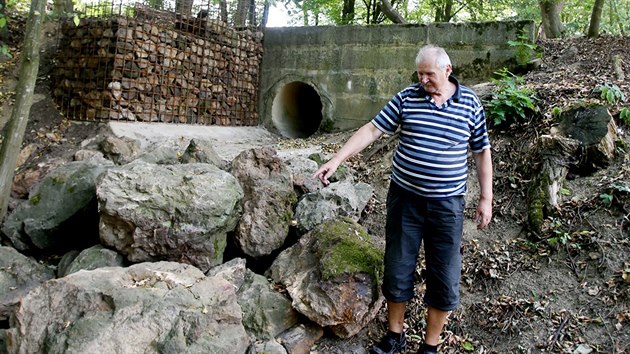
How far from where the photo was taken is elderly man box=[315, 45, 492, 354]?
2768 millimetres

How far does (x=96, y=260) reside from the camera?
3.67 m

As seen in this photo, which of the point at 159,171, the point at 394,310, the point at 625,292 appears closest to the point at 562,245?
the point at 625,292

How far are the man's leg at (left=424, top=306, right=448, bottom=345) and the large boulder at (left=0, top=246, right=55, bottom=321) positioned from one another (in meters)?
3.10

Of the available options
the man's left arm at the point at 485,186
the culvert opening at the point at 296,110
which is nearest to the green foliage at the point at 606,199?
the man's left arm at the point at 485,186

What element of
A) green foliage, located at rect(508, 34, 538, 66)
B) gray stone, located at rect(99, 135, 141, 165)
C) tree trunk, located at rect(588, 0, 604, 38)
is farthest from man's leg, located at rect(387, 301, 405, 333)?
tree trunk, located at rect(588, 0, 604, 38)

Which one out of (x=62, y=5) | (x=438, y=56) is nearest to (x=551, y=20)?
(x=438, y=56)

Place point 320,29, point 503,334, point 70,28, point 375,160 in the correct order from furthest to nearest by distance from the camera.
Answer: point 320,29 < point 70,28 < point 375,160 < point 503,334

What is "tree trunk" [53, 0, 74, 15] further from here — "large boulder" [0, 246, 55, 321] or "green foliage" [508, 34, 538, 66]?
"green foliage" [508, 34, 538, 66]

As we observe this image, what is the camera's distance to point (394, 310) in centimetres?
310

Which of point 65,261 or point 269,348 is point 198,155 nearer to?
point 65,261

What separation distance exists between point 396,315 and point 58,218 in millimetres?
3238

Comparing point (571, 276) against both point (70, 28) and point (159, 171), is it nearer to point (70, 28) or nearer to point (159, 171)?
point (159, 171)

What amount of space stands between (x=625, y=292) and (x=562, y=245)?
573 millimetres

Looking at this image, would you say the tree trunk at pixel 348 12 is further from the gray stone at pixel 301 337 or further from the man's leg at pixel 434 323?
the man's leg at pixel 434 323
